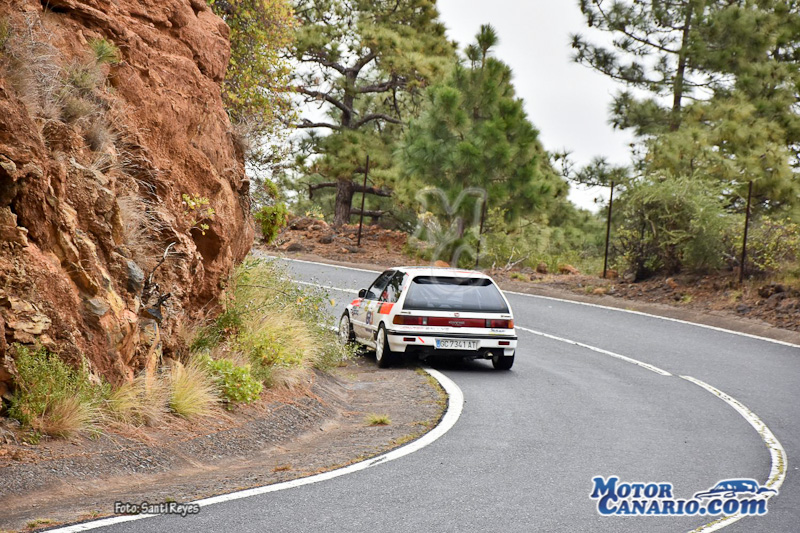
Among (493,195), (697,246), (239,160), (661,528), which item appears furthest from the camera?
(493,195)

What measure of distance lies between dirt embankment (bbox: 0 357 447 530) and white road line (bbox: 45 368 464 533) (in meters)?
0.14

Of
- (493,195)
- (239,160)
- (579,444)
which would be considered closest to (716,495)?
(579,444)

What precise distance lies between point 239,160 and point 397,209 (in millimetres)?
26767

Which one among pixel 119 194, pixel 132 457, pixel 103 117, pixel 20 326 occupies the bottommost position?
pixel 132 457

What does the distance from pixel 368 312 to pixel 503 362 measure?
96.1 inches

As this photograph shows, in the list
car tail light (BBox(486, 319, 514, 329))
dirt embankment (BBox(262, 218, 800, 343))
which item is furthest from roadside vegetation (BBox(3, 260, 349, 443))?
car tail light (BBox(486, 319, 514, 329))

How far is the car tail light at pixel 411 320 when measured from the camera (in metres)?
13.9

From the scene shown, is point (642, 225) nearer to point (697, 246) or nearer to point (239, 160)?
point (697, 246)

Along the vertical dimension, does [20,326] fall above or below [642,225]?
below

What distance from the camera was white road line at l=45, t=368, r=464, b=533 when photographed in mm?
5859

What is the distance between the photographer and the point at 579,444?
9.16 m

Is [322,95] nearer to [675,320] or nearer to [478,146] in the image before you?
[478,146]

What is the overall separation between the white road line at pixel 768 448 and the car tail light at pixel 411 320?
409cm

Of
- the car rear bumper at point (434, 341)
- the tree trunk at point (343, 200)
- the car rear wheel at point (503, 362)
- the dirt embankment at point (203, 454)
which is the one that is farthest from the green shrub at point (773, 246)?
the tree trunk at point (343, 200)
